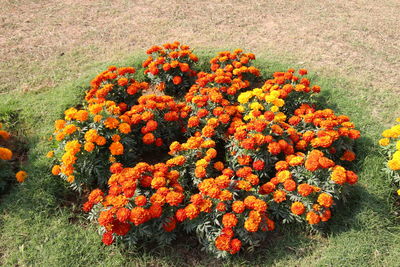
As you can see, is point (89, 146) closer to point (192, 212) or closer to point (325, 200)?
point (192, 212)

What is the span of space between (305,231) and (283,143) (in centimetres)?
104

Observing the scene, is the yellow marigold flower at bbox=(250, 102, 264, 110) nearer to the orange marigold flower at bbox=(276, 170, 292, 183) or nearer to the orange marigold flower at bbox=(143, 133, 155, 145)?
the orange marigold flower at bbox=(276, 170, 292, 183)

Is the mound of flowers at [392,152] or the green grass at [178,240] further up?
the mound of flowers at [392,152]

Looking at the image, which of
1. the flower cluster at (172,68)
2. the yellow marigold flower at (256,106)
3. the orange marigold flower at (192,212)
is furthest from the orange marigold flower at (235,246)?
the flower cluster at (172,68)

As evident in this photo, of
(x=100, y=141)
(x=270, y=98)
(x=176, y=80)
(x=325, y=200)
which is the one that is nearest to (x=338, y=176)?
(x=325, y=200)

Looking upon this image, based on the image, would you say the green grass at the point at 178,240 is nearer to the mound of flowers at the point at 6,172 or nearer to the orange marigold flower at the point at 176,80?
the mound of flowers at the point at 6,172

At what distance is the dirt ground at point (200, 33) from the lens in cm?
647

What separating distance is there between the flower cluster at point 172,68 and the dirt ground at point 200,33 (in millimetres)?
1660

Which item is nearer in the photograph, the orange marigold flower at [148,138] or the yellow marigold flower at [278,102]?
the orange marigold flower at [148,138]

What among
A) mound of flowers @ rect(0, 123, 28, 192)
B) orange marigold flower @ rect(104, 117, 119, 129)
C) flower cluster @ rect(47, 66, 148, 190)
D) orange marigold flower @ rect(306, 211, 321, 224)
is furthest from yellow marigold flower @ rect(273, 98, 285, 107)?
mound of flowers @ rect(0, 123, 28, 192)

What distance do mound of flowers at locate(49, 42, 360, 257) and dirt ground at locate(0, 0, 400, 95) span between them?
215 centimetres

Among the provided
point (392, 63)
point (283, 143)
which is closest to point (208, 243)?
point (283, 143)

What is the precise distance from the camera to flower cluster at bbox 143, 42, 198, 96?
5.32 meters

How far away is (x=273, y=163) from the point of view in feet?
13.0
